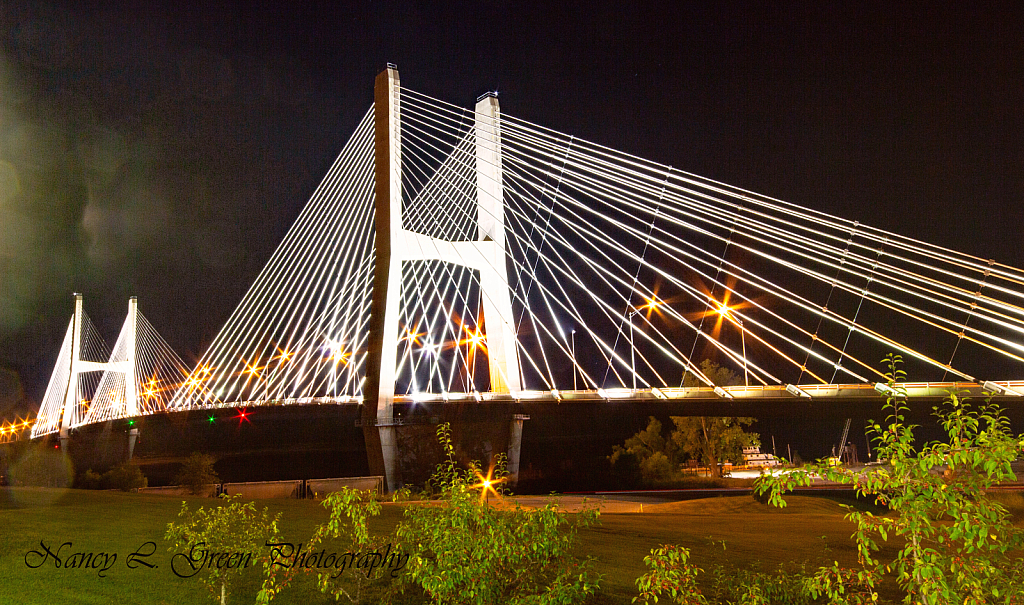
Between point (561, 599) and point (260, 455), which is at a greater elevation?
point (561, 599)

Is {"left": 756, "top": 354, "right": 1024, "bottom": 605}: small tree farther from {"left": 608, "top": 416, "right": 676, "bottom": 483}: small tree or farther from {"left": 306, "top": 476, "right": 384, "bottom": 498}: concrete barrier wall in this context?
{"left": 608, "top": 416, "right": 676, "bottom": 483}: small tree

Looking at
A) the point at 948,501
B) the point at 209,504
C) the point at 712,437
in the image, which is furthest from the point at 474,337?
the point at 948,501

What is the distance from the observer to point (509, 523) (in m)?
5.46

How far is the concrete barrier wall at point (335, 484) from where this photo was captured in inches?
972

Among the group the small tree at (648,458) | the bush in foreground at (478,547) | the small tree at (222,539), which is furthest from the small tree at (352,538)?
the small tree at (648,458)

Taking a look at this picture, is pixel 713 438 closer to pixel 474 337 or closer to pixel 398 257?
pixel 474 337

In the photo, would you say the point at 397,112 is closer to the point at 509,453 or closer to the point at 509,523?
the point at 509,453

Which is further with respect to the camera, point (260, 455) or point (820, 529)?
point (260, 455)

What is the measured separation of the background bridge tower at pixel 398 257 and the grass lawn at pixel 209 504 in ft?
22.8

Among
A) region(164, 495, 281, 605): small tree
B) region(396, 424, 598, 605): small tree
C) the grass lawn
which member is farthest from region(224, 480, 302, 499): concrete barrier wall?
region(396, 424, 598, 605): small tree

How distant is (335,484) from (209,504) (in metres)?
14.1

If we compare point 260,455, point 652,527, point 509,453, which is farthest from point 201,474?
point 260,455

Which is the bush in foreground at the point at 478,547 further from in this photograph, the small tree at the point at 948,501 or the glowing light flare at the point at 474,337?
the glowing light flare at the point at 474,337

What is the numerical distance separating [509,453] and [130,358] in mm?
49657
